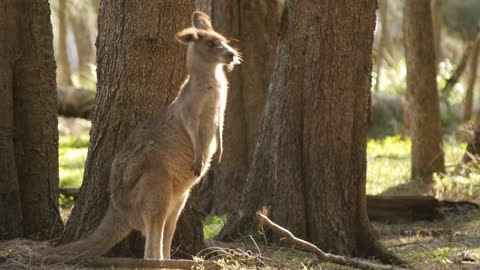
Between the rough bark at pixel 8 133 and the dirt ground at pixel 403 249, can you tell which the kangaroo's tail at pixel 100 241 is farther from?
the rough bark at pixel 8 133

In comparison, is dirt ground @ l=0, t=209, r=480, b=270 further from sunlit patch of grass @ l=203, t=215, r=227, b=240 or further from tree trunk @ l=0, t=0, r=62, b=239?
sunlit patch of grass @ l=203, t=215, r=227, b=240

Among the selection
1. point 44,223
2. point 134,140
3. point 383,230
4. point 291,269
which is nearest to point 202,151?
point 134,140

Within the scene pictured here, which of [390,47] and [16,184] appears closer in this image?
[16,184]

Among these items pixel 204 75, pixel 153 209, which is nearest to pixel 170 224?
pixel 153 209

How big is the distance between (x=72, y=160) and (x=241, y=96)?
523cm

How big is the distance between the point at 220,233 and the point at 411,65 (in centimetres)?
567

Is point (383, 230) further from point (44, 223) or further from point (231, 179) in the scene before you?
point (44, 223)

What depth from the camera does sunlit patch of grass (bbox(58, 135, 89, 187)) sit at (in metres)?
14.3

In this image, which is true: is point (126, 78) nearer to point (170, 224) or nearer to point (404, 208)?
point (170, 224)

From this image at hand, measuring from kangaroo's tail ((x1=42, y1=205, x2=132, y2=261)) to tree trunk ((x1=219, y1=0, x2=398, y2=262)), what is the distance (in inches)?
90.9

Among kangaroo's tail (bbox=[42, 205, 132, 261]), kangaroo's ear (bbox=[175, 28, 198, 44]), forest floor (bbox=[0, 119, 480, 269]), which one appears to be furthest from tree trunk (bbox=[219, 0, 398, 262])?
kangaroo's tail (bbox=[42, 205, 132, 261])

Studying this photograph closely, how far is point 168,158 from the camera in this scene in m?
7.48

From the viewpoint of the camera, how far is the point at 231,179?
12.2 meters

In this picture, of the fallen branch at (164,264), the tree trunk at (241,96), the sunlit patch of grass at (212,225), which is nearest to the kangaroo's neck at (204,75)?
the fallen branch at (164,264)
